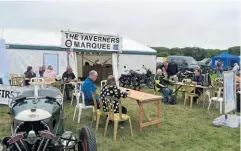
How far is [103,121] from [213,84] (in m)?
3.47

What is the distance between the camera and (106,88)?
4504mm

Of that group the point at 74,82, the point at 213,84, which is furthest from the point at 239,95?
the point at 74,82

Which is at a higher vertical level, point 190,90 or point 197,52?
point 197,52

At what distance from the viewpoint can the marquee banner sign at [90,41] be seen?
26.9 feet

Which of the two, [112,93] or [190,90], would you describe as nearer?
[112,93]

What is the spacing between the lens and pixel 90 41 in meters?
8.63

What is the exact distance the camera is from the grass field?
398 centimetres

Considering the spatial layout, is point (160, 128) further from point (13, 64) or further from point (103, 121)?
point (13, 64)

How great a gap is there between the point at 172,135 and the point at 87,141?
2126 mm

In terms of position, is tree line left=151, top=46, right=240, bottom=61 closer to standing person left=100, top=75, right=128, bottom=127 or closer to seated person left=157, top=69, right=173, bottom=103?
seated person left=157, top=69, right=173, bottom=103

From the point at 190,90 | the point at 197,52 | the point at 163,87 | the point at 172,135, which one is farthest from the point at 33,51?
the point at 197,52

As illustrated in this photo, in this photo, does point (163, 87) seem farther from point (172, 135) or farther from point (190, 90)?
point (172, 135)

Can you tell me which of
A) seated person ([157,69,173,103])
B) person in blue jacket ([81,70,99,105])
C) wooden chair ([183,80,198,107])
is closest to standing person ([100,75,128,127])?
person in blue jacket ([81,70,99,105])

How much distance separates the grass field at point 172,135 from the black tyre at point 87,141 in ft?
2.85
